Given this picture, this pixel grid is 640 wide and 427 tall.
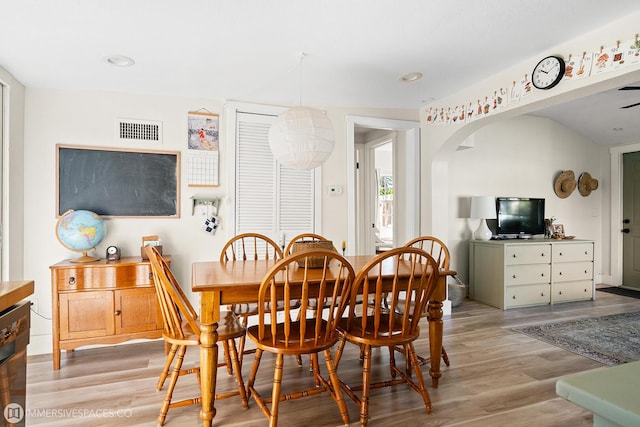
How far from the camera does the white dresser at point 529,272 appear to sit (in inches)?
173

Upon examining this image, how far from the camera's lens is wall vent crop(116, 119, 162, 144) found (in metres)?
3.42

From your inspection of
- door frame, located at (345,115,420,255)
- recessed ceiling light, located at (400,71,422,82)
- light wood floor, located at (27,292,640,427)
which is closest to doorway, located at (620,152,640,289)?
light wood floor, located at (27,292,640,427)

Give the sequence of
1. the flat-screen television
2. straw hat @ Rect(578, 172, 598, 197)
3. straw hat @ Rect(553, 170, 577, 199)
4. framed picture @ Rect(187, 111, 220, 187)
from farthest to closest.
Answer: straw hat @ Rect(578, 172, 598, 197), straw hat @ Rect(553, 170, 577, 199), the flat-screen television, framed picture @ Rect(187, 111, 220, 187)

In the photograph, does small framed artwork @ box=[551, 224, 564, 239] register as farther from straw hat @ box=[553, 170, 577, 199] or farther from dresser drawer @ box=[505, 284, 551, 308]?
dresser drawer @ box=[505, 284, 551, 308]

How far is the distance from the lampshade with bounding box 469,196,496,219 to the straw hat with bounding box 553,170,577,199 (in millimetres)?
1625

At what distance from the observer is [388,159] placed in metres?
7.80

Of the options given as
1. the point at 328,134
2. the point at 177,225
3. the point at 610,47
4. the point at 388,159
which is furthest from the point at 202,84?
the point at 388,159

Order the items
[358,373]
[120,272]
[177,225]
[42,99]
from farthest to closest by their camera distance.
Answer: [177,225], [42,99], [120,272], [358,373]

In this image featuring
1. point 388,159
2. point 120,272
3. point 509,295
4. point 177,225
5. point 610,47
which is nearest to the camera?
point 610,47

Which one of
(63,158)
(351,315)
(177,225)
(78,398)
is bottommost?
(78,398)

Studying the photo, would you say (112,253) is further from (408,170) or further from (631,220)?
(631,220)

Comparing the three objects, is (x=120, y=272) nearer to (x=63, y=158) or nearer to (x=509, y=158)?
(x=63, y=158)

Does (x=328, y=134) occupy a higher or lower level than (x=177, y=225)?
higher

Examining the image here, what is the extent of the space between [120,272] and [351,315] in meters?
1.96
